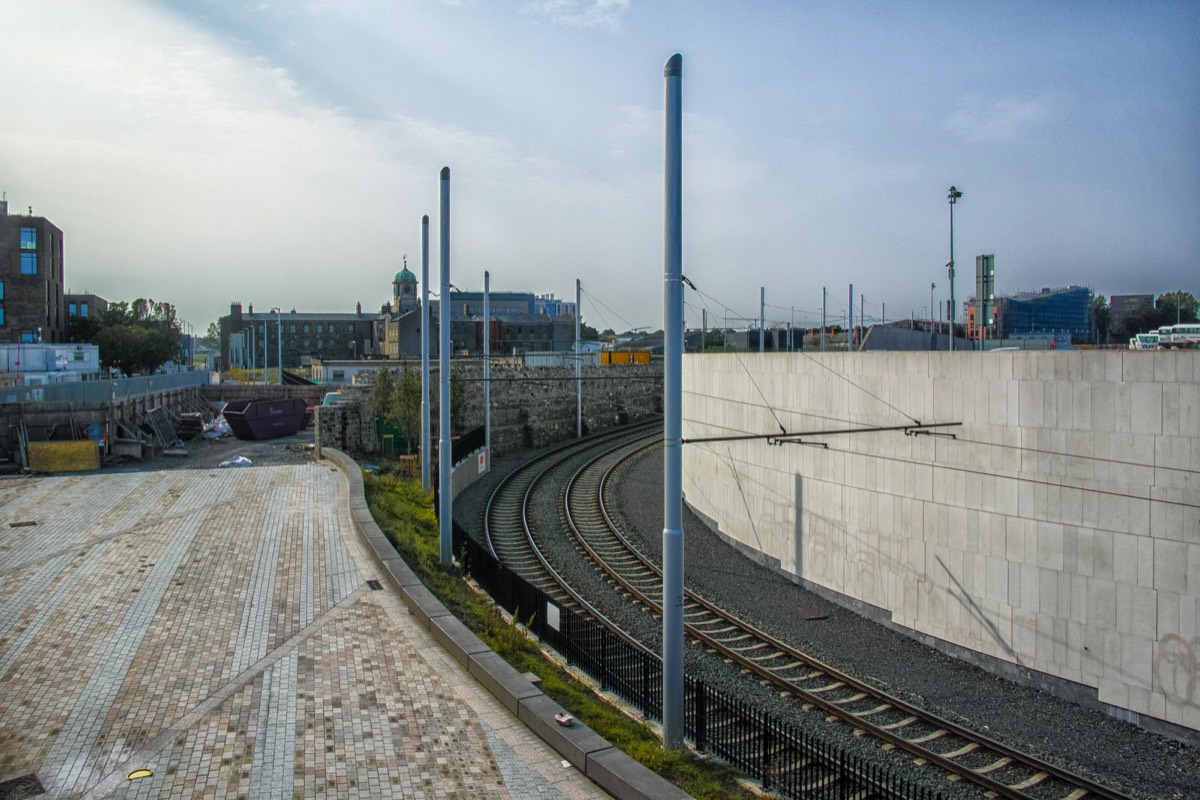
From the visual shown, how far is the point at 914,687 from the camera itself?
12.2m

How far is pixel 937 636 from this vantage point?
1391cm

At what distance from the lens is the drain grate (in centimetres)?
748

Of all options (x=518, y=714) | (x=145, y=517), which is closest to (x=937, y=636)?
(x=518, y=714)

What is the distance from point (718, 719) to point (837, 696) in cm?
259

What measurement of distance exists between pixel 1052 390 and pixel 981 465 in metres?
1.66

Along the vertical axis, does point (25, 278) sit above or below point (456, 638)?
above

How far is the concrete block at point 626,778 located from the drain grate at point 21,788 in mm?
4978

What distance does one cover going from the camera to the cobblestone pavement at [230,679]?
7.96 m

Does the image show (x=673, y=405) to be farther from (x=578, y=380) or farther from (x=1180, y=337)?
(x=578, y=380)

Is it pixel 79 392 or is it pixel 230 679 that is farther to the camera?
pixel 79 392

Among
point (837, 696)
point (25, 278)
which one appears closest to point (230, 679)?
point (837, 696)

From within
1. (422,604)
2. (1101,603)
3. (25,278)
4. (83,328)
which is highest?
(25,278)

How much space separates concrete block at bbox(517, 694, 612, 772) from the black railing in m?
1.20

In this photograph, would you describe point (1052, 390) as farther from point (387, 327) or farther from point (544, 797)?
point (387, 327)
